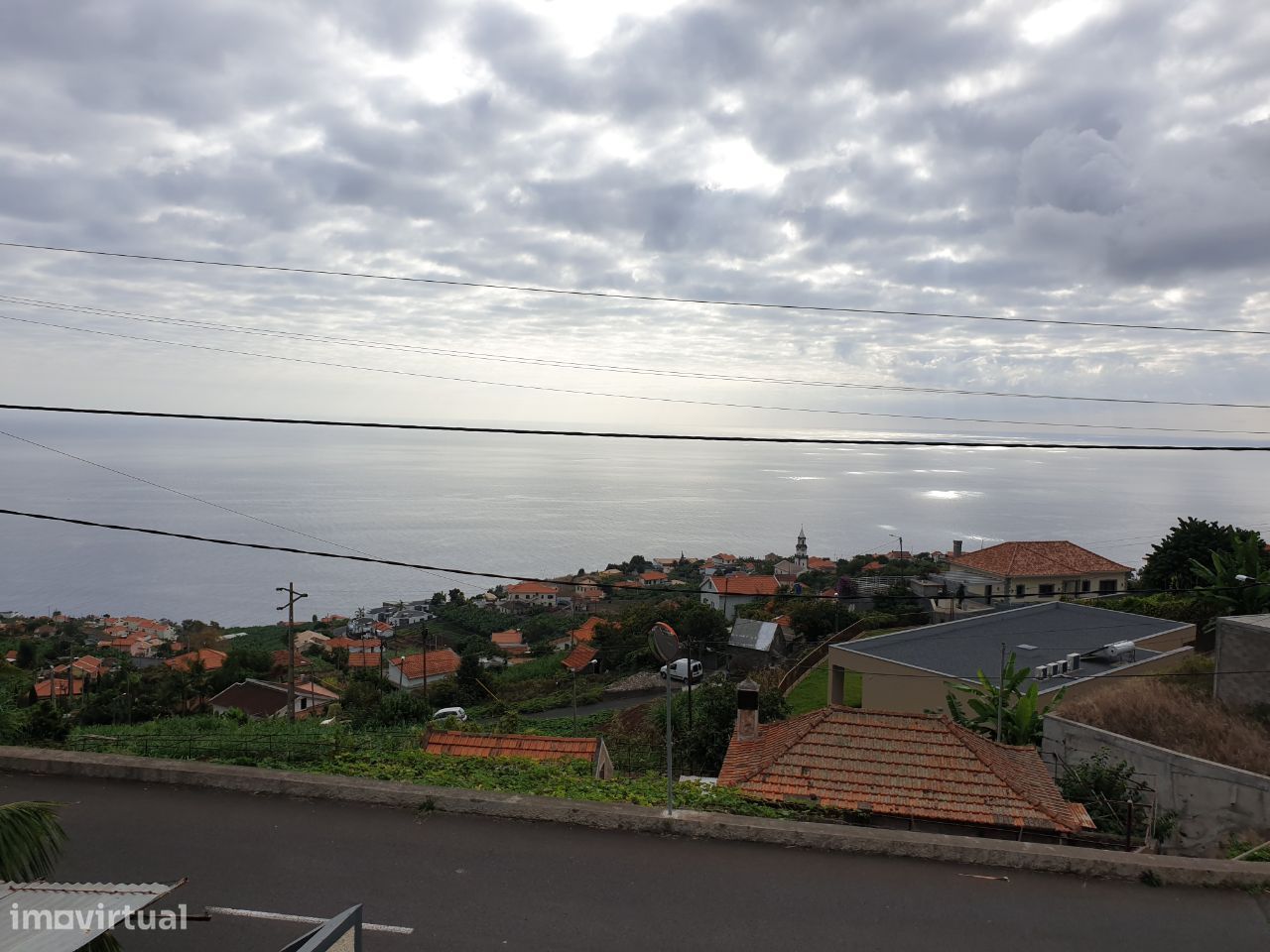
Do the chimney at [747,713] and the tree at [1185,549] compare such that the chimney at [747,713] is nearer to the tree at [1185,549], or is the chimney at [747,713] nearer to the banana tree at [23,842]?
the banana tree at [23,842]

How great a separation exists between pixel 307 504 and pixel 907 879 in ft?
322

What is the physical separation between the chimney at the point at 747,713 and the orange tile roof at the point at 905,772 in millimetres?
411

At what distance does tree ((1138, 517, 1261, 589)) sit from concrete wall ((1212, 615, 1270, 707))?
1732 centimetres

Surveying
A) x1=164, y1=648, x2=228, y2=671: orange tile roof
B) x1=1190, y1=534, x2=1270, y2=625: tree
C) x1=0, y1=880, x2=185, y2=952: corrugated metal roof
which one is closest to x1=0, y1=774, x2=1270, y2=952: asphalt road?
x1=0, y1=880, x2=185, y2=952: corrugated metal roof

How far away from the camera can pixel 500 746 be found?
10695mm

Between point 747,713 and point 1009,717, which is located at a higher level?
point 747,713

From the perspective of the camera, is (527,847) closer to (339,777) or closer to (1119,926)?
(339,777)

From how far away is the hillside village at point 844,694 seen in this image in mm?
9812

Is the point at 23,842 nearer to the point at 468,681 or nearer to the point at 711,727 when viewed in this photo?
the point at 711,727

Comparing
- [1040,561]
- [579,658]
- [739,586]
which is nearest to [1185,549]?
[1040,561]

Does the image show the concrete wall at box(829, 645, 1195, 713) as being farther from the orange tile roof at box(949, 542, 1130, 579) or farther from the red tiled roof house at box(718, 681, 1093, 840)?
the orange tile roof at box(949, 542, 1130, 579)

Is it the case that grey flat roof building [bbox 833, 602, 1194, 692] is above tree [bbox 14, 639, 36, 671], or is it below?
above

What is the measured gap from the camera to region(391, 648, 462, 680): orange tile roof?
45.7 m

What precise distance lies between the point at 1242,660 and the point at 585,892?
15.3 meters
